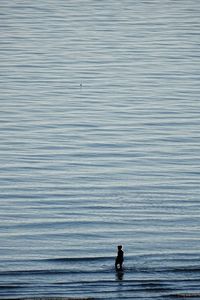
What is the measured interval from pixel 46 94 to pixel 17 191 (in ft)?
105

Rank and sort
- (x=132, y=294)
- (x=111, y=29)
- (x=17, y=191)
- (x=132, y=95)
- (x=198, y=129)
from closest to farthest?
1. (x=132, y=294)
2. (x=17, y=191)
3. (x=198, y=129)
4. (x=132, y=95)
5. (x=111, y=29)

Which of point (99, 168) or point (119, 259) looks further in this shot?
point (99, 168)

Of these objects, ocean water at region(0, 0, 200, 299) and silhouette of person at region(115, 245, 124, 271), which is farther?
ocean water at region(0, 0, 200, 299)

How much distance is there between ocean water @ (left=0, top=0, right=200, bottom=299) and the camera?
4122 centimetres

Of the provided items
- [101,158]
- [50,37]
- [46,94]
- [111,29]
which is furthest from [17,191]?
[111,29]

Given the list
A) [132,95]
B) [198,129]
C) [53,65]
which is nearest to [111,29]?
[53,65]

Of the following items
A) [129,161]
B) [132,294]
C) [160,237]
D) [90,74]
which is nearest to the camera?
[132,294]

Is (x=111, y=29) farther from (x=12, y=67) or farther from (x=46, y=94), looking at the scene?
(x=46, y=94)

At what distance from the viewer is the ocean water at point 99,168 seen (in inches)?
1623

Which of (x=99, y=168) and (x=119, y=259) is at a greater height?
(x=99, y=168)

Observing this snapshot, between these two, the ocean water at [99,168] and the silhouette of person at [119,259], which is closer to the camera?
→ the silhouette of person at [119,259]

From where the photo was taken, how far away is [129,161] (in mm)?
60562

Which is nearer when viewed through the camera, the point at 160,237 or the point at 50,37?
the point at 160,237

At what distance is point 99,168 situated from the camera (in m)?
59.1
